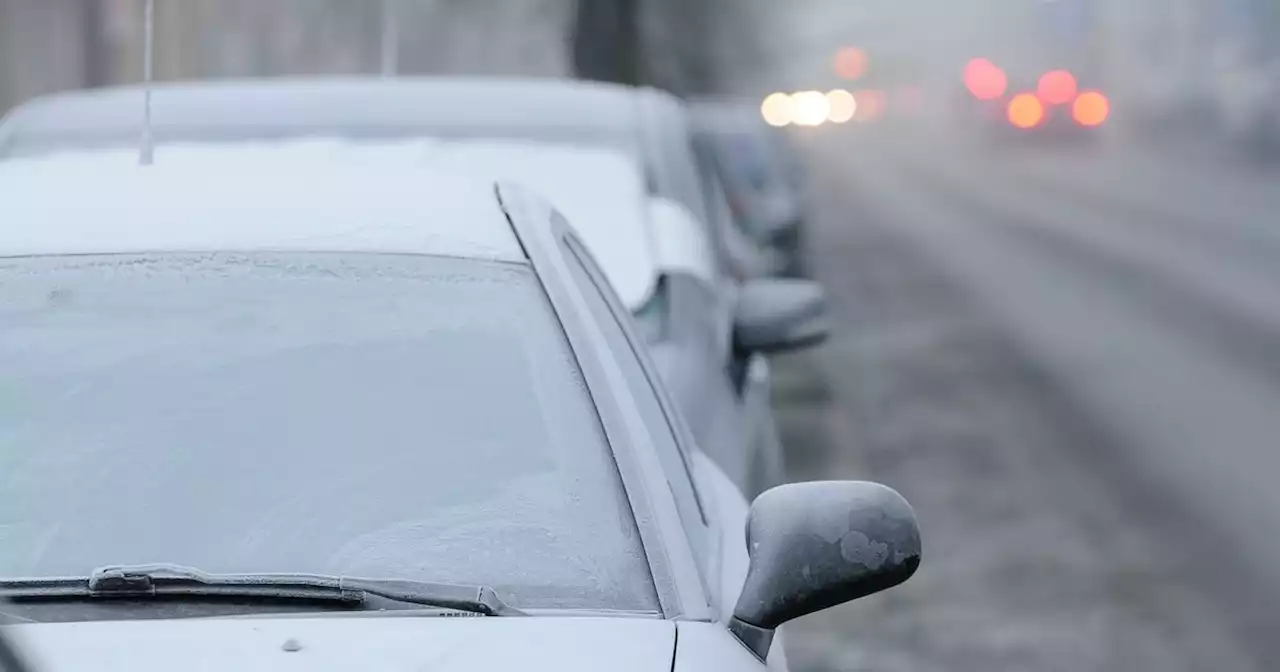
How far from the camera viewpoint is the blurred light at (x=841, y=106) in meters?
108

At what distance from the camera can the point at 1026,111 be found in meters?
53.1

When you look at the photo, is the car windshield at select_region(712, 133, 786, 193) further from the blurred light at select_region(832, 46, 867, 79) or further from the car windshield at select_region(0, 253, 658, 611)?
the blurred light at select_region(832, 46, 867, 79)

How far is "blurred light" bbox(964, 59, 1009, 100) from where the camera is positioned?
57.5 meters

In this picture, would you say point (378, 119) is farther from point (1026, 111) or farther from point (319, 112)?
point (1026, 111)

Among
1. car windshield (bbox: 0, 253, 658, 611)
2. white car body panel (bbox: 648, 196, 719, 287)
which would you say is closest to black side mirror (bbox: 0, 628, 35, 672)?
car windshield (bbox: 0, 253, 658, 611)

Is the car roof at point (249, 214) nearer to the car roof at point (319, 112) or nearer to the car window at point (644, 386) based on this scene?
the car window at point (644, 386)

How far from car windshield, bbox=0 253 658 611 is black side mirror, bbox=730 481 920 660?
0.16 metres

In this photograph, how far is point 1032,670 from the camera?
20.5 feet

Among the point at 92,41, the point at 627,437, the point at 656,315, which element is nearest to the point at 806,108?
the point at 92,41

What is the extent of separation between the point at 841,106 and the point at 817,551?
4250 inches

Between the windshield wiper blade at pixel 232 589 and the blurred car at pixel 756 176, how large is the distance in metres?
10.3

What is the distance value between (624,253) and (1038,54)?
225 ft

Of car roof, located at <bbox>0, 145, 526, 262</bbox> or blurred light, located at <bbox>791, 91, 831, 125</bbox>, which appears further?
blurred light, located at <bbox>791, 91, 831, 125</bbox>

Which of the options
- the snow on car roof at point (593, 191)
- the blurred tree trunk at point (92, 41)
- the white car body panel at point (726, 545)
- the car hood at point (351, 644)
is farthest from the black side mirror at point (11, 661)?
the blurred tree trunk at point (92, 41)
